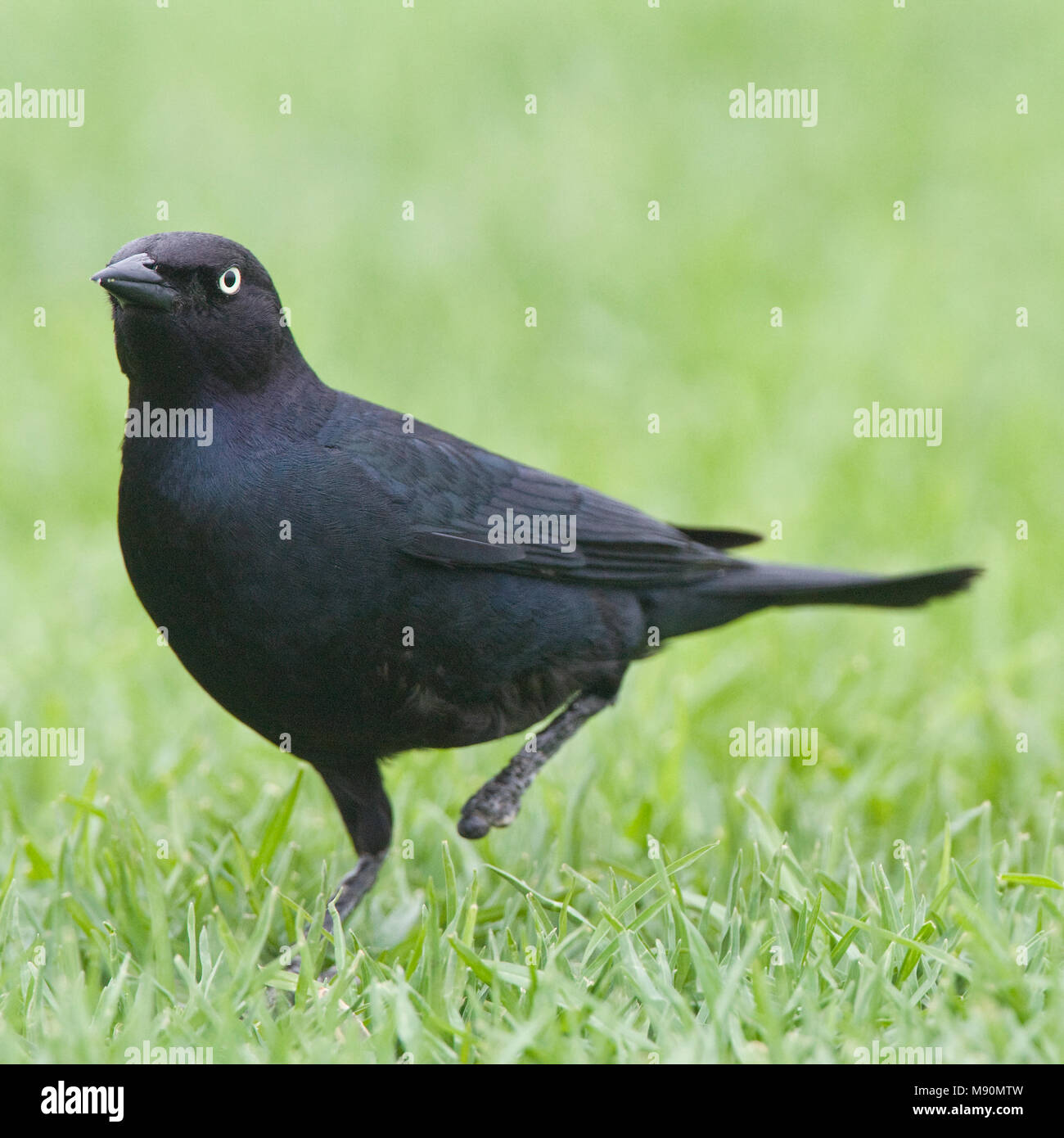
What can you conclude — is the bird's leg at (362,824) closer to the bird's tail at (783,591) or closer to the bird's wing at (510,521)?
the bird's wing at (510,521)

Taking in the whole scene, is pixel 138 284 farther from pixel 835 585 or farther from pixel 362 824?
pixel 835 585

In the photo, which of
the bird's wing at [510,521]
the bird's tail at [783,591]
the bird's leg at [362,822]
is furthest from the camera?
the bird's tail at [783,591]

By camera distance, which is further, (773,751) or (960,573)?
(773,751)

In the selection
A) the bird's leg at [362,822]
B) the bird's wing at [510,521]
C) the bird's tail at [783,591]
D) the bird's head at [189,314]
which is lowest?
the bird's leg at [362,822]

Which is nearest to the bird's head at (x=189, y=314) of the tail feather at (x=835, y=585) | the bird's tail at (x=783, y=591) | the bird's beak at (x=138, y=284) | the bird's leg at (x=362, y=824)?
the bird's beak at (x=138, y=284)

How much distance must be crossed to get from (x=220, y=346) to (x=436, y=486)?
2.14ft

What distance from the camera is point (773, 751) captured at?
4949 millimetres

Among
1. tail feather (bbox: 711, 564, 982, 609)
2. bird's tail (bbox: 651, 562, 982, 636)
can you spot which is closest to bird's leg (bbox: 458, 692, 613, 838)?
bird's tail (bbox: 651, 562, 982, 636)

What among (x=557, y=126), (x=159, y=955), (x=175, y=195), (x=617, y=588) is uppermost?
(x=557, y=126)

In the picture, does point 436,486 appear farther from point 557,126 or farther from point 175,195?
point 557,126

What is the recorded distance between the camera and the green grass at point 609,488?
3330 millimetres

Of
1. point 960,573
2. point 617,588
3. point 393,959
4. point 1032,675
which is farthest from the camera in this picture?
point 1032,675

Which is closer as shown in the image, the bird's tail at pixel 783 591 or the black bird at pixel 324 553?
the black bird at pixel 324 553
